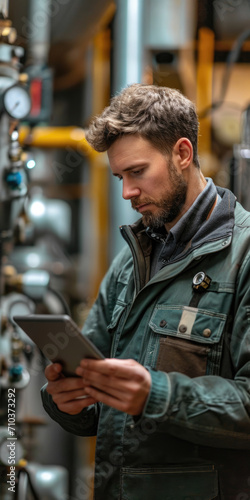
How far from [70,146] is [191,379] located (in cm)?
167

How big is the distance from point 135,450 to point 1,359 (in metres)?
1.00

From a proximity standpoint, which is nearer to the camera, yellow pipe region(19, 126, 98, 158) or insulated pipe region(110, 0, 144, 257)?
insulated pipe region(110, 0, 144, 257)

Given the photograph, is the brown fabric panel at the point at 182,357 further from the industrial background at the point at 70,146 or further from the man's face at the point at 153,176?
the industrial background at the point at 70,146

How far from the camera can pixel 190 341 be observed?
44.3 inches

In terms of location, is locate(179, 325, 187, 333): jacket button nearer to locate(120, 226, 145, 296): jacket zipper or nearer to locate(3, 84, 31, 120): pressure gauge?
locate(120, 226, 145, 296): jacket zipper

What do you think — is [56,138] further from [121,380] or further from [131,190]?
[121,380]

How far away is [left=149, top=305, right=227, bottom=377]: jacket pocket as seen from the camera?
1104mm

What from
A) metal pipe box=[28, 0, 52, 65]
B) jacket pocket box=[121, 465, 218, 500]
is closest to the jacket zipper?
jacket pocket box=[121, 465, 218, 500]

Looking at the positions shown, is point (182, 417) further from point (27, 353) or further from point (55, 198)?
point (55, 198)

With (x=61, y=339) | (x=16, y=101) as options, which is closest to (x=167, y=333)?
(x=61, y=339)

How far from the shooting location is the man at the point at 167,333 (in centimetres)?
102

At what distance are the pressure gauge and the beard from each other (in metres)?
0.90

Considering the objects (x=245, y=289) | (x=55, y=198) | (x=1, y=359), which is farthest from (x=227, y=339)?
(x=55, y=198)

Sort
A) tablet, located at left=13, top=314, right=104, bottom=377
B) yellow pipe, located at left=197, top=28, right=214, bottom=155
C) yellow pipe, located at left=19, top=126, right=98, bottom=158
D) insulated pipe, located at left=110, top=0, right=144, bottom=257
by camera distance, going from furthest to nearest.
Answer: yellow pipe, located at left=197, top=28, right=214, bottom=155, yellow pipe, located at left=19, top=126, right=98, bottom=158, insulated pipe, located at left=110, top=0, right=144, bottom=257, tablet, located at left=13, top=314, right=104, bottom=377
